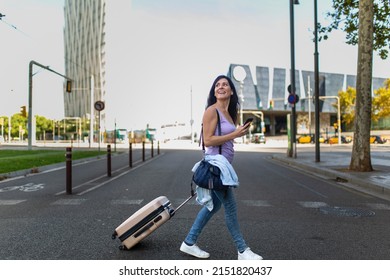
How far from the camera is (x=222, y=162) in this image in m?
3.61

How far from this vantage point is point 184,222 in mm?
5625

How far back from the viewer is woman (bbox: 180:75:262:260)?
363cm

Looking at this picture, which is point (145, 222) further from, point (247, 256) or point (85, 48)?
point (85, 48)

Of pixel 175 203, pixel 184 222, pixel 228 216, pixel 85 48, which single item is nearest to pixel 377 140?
pixel 175 203

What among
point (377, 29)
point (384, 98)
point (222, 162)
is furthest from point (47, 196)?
point (384, 98)

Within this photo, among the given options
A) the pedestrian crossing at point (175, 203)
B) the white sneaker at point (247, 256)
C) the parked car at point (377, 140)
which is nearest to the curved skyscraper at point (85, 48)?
the parked car at point (377, 140)

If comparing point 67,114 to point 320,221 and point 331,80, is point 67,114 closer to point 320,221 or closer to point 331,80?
point 331,80

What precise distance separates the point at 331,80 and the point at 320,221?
8503cm

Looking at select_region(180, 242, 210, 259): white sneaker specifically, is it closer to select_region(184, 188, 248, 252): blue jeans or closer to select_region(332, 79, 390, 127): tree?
select_region(184, 188, 248, 252): blue jeans

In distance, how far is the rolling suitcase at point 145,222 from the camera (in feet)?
13.1

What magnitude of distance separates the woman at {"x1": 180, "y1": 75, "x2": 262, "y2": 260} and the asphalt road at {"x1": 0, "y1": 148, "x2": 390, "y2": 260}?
275 millimetres

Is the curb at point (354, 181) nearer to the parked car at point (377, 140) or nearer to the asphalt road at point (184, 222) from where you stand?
the asphalt road at point (184, 222)

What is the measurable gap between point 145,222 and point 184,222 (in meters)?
1.69

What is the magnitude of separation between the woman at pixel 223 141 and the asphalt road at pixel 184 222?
275 millimetres
